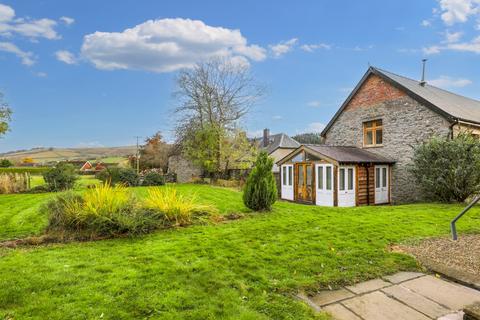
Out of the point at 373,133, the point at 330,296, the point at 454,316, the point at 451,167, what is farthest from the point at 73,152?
the point at 454,316

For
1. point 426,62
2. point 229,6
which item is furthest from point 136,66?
point 426,62

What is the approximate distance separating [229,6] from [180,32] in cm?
235

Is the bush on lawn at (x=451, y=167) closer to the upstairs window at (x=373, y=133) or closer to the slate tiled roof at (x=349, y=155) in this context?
the slate tiled roof at (x=349, y=155)

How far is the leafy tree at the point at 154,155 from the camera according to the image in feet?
95.5

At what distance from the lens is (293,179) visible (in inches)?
591

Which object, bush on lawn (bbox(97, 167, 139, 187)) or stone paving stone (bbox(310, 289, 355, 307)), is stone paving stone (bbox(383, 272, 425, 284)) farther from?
bush on lawn (bbox(97, 167, 139, 187))

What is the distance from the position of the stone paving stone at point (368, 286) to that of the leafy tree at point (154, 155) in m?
27.0

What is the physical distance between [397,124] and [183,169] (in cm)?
1719

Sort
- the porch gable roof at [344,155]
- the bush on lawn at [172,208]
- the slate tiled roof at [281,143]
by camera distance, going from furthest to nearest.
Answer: the slate tiled roof at [281,143], the porch gable roof at [344,155], the bush on lawn at [172,208]

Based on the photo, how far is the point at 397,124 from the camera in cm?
1397

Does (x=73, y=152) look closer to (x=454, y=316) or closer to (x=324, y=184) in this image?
(x=324, y=184)

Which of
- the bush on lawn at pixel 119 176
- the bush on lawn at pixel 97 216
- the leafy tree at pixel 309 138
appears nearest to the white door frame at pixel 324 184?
the bush on lawn at pixel 97 216

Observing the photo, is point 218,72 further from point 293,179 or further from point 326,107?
point 293,179

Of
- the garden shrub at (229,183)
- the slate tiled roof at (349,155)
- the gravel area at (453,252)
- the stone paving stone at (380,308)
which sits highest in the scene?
the slate tiled roof at (349,155)
